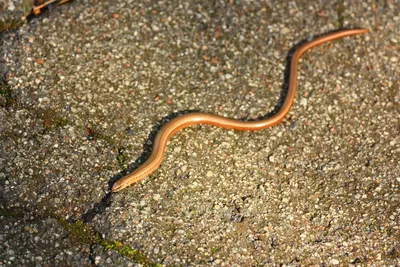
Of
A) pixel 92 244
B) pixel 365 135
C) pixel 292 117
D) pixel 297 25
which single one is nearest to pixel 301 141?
pixel 292 117

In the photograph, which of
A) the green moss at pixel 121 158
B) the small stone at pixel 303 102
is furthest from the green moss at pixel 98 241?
the small stone at pixel 303 102

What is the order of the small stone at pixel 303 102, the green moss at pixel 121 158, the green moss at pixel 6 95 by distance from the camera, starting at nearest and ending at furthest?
the green moss at pixel 121 158
the green moss at pixel 6 95
the small stone at pixel 303 102

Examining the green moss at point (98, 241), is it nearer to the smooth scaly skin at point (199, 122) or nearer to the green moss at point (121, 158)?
the smooth scaly skin at point (199, 122)

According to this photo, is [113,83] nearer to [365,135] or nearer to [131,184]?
[131,184]

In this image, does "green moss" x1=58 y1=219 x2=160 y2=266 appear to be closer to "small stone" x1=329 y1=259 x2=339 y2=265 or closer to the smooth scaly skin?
the smooth scaly skin

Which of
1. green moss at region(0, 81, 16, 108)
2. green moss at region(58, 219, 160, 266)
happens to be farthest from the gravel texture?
green moss at region(58, 219, 160, 266)

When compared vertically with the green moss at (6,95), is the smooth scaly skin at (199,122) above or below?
below

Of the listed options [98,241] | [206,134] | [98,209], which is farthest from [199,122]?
[98,241]
